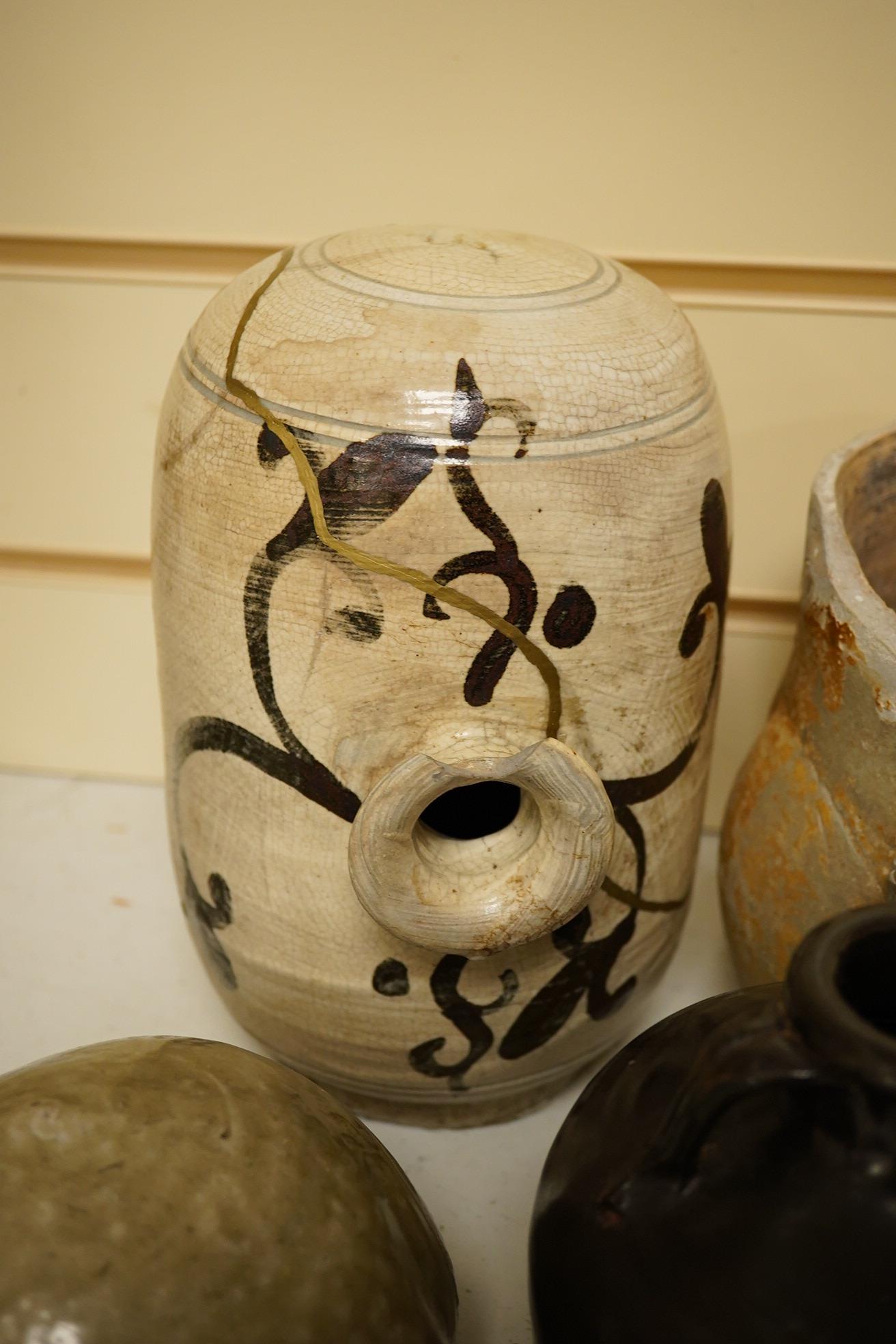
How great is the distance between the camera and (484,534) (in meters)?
0.65

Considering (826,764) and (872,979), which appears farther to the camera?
(826,764)

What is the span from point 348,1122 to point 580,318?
478 mm

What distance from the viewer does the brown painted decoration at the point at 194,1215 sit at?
0.52 m

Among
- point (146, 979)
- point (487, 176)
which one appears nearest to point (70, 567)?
point (146, 979)

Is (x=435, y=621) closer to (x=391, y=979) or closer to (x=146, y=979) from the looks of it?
(x=391, y=979)

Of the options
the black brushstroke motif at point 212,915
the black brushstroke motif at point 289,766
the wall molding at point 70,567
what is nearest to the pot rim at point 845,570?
the black brushstroke motif at point 289,766

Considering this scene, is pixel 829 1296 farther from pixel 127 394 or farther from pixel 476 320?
pixel 127 394

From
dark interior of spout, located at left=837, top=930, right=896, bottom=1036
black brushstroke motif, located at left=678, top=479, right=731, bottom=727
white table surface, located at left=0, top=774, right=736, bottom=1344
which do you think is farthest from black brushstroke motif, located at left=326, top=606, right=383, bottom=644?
white table surface, located at left=0, top=774, right=736, bottom=1344

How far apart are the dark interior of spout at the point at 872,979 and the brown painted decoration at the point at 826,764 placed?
189 mm

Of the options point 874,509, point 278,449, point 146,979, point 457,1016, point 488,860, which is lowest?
point 146,979

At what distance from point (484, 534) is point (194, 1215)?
14.5 inches

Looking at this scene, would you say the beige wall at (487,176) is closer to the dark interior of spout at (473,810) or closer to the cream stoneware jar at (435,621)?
the cream stoneware jar at (435,621)

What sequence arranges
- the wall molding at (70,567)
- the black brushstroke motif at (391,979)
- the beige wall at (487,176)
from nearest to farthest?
the black brushstroke motif at (391,979) → the beige wall at (487,176) → the wall molding at (70,567)

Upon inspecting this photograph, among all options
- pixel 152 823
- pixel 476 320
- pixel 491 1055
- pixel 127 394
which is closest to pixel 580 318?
pixel 476 320
